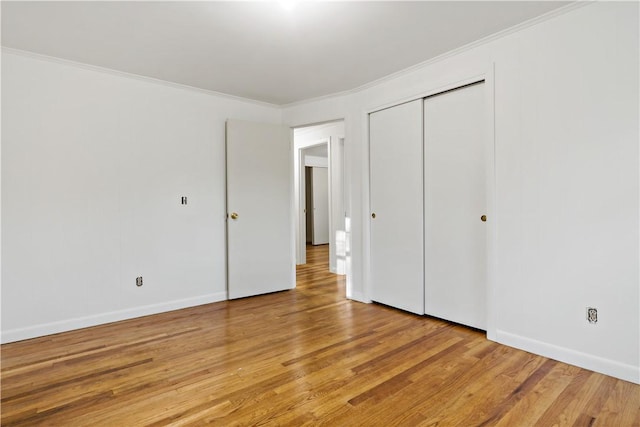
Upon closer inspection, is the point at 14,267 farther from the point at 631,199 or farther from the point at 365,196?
the point at 631,199

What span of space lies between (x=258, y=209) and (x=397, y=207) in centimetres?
170

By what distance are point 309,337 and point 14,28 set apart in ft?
10.4

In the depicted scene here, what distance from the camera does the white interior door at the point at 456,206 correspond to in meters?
2.92

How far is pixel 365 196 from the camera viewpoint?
3838 millimetres

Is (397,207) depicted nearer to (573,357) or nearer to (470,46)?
(470,46)

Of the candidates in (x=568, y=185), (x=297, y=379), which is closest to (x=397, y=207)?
(x=568, y=185)

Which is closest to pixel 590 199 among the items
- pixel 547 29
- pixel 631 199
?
pixel 631 199

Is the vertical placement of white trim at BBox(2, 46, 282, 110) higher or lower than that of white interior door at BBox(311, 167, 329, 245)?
higher

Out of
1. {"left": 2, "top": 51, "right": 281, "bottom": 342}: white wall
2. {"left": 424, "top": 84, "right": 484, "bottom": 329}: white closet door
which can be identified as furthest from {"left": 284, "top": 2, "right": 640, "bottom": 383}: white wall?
{"left": 2, "top": 51, "right": 281, "bottom": 342}: white wall

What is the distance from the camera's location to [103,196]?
3.29m

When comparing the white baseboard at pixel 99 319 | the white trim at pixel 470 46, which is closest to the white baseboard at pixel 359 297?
the white baseboard at pixel 99 319

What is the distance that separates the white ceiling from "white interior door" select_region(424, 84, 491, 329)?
523 mm

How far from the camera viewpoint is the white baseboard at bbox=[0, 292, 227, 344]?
2896 mm

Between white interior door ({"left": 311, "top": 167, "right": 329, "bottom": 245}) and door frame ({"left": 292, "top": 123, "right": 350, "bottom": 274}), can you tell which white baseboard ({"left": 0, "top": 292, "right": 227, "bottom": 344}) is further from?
white interior door ({"left": 311, "top": 167, "right": 329, "bottom": 245})
